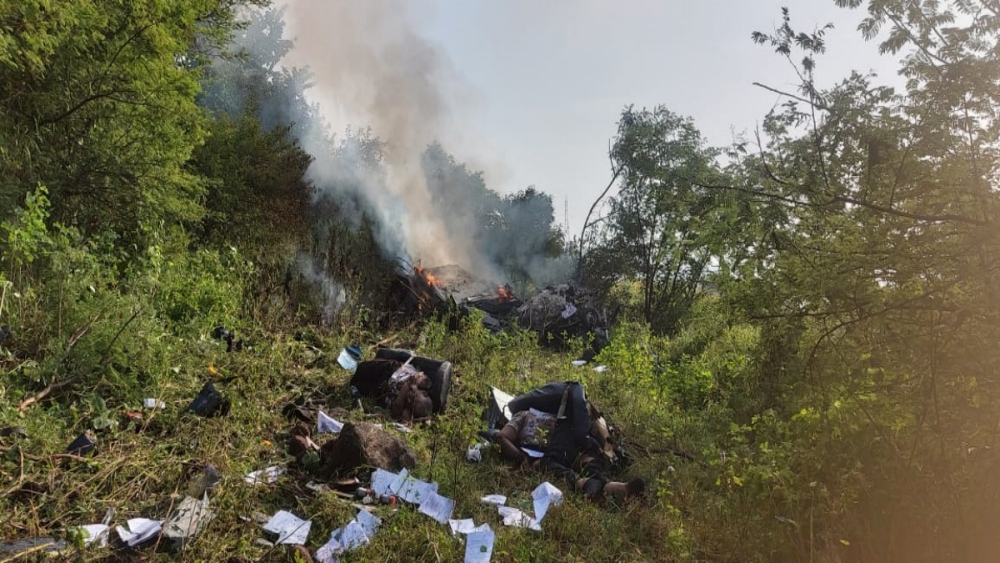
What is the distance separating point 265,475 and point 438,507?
109cm

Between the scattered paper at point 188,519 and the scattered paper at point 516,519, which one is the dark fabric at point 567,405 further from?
the scattered paper at point 188,519

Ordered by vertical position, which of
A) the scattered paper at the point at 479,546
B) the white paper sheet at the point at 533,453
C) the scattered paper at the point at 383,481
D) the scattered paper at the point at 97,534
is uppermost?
the white paper sheet at the point at 533,453

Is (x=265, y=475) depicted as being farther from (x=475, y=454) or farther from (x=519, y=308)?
(x=519, y=308)

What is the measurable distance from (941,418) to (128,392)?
4.69 m

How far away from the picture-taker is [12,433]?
2773 mm

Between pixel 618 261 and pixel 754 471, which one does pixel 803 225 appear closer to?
pixel 754 471

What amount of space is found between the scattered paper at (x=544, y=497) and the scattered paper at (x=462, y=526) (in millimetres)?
450

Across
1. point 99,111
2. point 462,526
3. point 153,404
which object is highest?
point 99,111

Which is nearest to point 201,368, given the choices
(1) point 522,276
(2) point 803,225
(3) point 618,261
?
(2) point 803,225

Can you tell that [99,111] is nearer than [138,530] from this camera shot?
No

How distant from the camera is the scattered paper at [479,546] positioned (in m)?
2.71

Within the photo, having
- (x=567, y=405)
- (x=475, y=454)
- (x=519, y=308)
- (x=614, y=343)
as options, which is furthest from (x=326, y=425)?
(x=519, y=308)

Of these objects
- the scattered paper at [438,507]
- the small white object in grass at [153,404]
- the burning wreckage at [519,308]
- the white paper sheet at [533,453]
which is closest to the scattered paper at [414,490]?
the scattered paper at [438,507]

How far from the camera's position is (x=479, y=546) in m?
2.79
